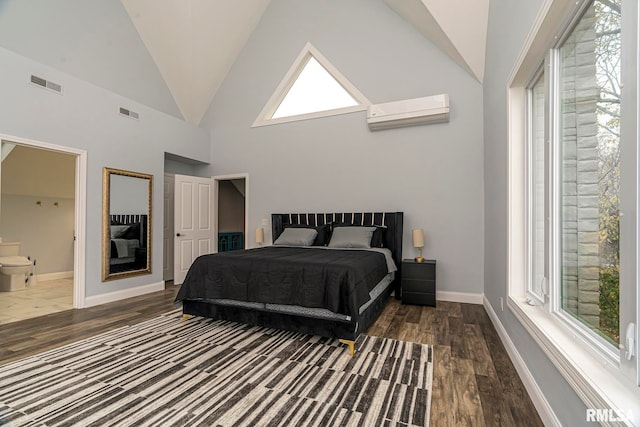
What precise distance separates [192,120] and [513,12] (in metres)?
5.39

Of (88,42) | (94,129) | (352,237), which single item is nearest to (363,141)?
(352,237)

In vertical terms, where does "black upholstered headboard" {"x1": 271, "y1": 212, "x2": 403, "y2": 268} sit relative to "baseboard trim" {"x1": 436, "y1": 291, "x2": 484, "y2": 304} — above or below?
above

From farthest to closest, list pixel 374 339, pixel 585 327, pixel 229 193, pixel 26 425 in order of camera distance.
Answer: pixel 229 193, pixel 374 339, pixel 26 425, pixel 585 327

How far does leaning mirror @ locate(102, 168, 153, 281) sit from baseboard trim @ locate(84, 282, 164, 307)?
8.7 inches

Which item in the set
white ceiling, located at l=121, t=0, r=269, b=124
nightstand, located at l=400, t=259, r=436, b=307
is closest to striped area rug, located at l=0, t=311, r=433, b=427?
nightstand, located at l=400, t=259, r=436, b=307

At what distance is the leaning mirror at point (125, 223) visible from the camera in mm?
3971

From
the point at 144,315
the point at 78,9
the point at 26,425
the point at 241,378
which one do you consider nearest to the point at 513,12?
the point at 241,378

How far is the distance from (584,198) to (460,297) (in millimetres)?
2872

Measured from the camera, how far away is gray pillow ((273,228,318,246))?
427 centimetres

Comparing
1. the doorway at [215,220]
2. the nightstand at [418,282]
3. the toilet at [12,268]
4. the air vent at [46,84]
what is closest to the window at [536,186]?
the nightstand at [418,282]

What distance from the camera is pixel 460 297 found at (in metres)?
3.95

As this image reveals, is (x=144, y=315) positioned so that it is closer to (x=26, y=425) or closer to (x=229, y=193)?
(x=26, y=425)

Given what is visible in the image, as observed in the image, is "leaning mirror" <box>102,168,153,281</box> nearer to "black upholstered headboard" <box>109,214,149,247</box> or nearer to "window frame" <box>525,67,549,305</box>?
"black upholstered headboard" <box>109,214,149,247</box>

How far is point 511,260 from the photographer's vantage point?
2.31m
